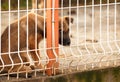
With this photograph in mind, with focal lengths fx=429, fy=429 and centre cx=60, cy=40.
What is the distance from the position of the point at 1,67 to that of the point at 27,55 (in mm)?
420

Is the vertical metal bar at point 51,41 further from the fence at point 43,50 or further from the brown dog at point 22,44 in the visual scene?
the brown dog at point 22,44

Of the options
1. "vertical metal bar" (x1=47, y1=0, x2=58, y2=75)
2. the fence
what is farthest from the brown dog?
"vertical metal bar" (x1=47, y1=0, x2=58, y2=75)

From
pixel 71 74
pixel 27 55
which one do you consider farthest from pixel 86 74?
pixel 27 55

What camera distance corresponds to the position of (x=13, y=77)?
6.20m

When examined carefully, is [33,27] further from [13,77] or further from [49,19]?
[13,77]

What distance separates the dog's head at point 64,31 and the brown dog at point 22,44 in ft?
0.06

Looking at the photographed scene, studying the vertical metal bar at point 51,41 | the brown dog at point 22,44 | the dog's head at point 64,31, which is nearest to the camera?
the brown dog at point 22,44

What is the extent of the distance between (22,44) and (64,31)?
1.09 metres

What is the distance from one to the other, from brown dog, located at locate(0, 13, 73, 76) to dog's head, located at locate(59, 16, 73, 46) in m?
0.02

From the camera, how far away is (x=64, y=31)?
7324mm

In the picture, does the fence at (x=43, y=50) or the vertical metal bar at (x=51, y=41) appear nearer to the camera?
the fence at (x=43, y=50)

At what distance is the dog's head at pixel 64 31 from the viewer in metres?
6.86

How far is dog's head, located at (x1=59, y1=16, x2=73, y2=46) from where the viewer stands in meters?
6.86

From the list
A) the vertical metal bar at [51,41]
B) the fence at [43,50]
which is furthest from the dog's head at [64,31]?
the vertical metal bar at [51,41]
